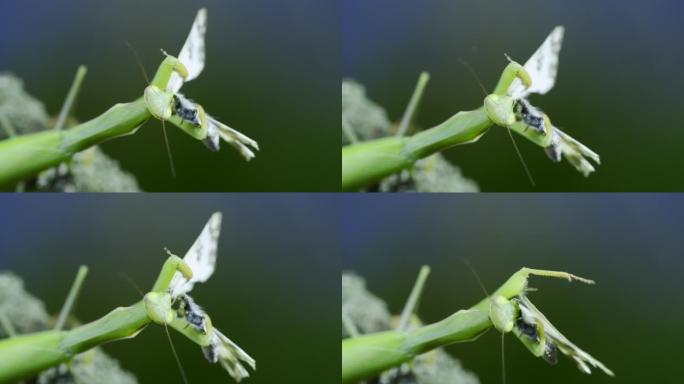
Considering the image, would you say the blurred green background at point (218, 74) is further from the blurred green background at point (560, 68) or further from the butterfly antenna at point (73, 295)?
the butterfly antenna at point (73, 295)

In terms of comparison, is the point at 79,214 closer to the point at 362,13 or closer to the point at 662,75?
the point at 362,13

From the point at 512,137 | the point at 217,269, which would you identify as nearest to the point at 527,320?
the point at 512,137

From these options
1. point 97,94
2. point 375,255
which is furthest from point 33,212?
point 375,255

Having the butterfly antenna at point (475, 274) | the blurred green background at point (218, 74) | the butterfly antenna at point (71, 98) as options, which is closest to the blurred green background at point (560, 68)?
the blurred green background at point (218, 74)

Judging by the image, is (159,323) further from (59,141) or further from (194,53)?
(194,53)

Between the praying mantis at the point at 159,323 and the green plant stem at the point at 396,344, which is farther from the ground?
the praying mantis at the point at 159,323
